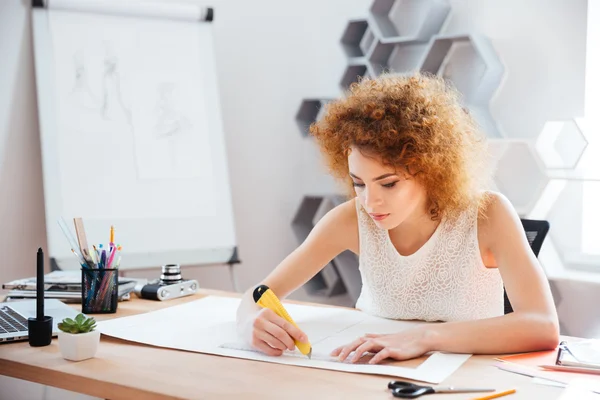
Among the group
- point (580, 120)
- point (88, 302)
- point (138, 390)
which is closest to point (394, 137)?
point (138, 390)

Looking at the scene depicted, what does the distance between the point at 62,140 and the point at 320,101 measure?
3.95ft

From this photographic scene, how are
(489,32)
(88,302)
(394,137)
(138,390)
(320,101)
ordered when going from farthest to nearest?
(320,101) < (489,32) < (88,302) < (394,137) < (138,390)

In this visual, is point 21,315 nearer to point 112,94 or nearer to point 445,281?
point 445,281

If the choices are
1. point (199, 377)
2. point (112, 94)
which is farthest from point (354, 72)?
point (199, 377)

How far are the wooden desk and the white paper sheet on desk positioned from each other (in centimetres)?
3

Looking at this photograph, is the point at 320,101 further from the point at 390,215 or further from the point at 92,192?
the point at 390,215

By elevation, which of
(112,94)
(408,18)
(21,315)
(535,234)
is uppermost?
(408,18)

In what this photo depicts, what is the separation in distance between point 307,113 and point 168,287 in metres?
1.57

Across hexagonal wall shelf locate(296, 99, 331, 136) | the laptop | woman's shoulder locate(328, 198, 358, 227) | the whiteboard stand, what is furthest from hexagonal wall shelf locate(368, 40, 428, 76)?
the laptop

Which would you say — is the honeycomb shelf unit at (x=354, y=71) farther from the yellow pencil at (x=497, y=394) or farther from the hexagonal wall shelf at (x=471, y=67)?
the yellow pencil at (x=497, y=394)

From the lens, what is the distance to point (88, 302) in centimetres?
161

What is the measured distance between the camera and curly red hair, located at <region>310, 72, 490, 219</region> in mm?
1424

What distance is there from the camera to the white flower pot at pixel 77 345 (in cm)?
123

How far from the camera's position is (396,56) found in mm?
2922
